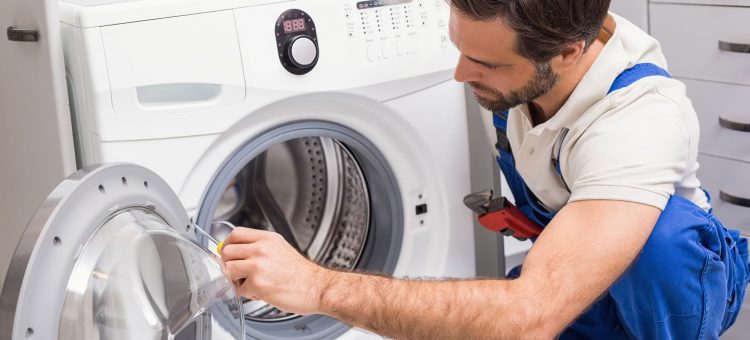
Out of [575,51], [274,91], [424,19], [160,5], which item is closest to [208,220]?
[274,91]

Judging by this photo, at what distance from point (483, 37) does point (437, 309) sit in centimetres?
34

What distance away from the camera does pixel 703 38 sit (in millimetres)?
1837

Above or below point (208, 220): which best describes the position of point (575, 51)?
above

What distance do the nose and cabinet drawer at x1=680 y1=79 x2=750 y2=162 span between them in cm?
69

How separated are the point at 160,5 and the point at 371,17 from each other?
320 millimetres

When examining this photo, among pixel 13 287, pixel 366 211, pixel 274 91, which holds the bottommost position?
pixel 366 211

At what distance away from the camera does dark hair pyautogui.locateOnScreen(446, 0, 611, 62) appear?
Result: 1.23m

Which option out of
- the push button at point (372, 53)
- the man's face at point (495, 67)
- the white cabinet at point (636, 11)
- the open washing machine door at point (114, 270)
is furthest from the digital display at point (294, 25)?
the white cabinet at point (636, 11)

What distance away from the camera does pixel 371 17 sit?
1.50 metres

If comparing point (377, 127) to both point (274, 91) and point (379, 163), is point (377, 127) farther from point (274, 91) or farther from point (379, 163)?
point (274, 91)

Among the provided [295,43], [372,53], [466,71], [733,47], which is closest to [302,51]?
[295,43]

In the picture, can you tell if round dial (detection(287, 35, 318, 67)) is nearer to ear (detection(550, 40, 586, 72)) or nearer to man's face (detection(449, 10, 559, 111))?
man's face (detection(449, 10, 559, 111))

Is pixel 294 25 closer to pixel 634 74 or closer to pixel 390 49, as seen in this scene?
pixel 390 49

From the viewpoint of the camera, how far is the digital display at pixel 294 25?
1431 millimetres
